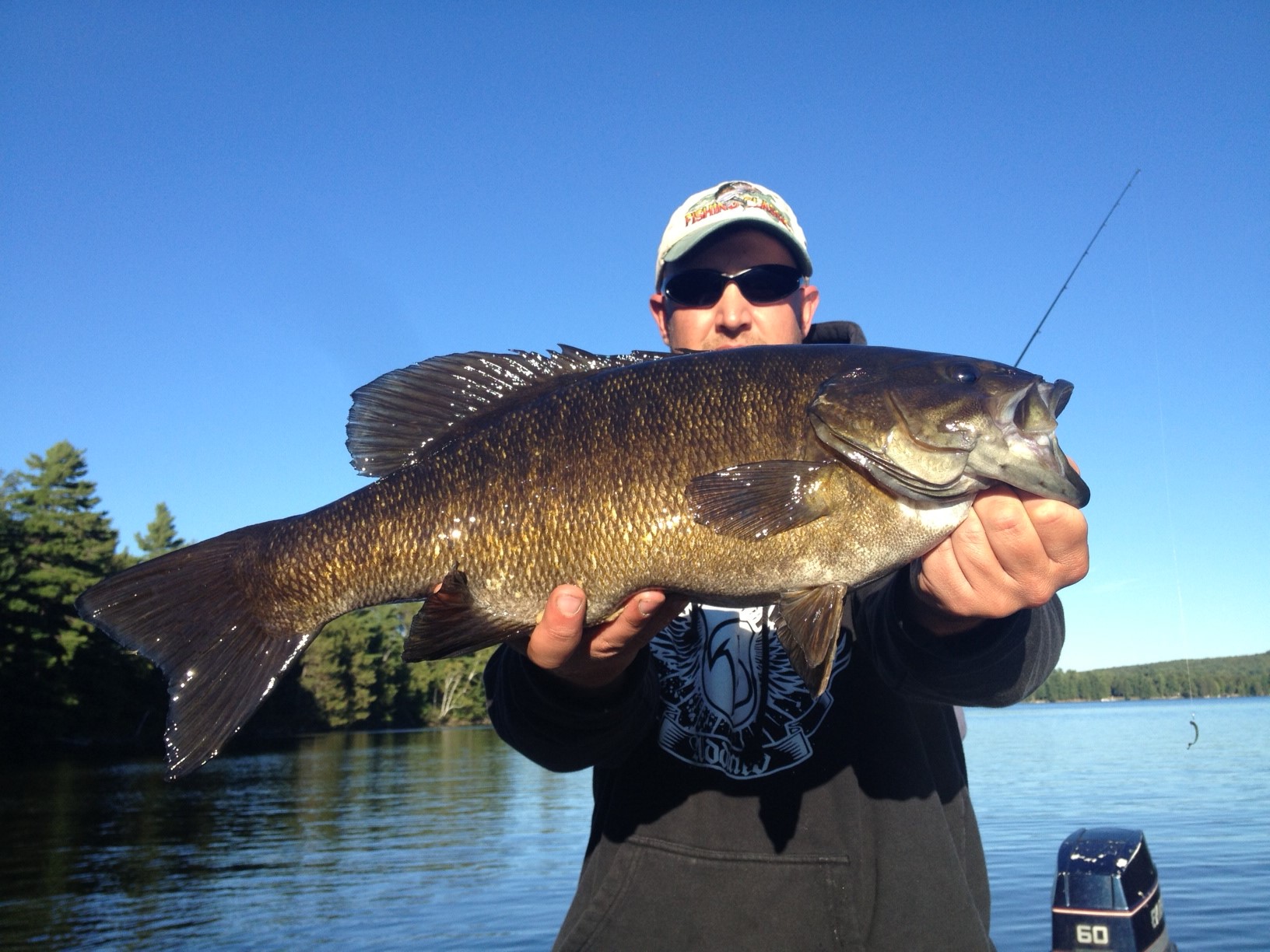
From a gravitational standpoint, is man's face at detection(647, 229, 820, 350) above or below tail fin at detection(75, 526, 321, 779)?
above

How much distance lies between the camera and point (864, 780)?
2875mm

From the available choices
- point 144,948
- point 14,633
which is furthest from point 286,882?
point 14,633

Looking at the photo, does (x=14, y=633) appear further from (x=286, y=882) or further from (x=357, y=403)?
(x=357, y=403)

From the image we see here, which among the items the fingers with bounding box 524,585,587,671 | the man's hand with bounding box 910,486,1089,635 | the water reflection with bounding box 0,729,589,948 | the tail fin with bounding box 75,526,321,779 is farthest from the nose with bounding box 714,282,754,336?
the water reflection with bounding box 0,729,589,948

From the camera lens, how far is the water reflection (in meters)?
12.3

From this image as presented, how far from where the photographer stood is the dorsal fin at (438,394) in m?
2.87

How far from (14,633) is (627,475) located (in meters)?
45.0

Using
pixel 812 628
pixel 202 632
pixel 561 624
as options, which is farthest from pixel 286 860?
pixel 812 628

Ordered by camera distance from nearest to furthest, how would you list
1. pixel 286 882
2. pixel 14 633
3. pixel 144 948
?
pixel 144 948, pixel 286 882, pixel 14 633

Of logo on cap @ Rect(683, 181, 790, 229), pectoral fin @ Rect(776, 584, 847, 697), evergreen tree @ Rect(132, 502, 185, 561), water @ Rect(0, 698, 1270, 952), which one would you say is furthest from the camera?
evergreen tree @ Rect(132, 502, 185, 561)

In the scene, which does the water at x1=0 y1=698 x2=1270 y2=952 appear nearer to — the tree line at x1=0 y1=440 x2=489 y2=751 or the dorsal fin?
the tree line at x1=0 y1=440 x2=489 y2=751

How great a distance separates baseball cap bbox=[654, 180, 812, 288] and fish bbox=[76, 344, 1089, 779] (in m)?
1.48

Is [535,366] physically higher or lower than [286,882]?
higher

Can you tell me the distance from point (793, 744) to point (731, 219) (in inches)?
88.2
